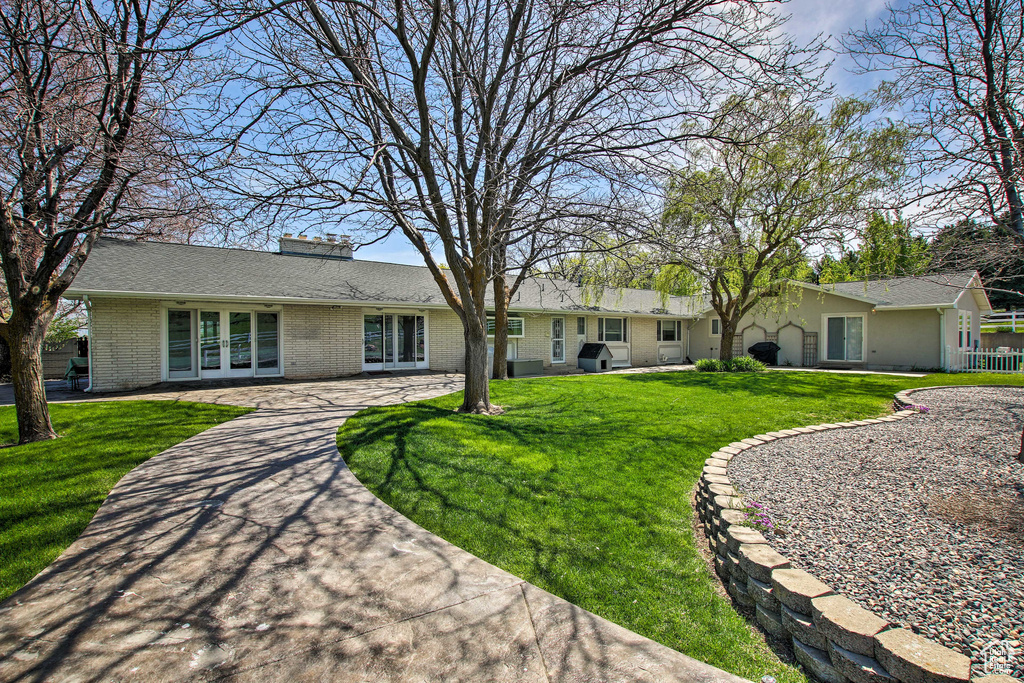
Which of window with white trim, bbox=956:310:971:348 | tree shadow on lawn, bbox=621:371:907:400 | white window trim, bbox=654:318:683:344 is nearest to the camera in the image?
tree shadow on lawn, bbox=621:371:907:400

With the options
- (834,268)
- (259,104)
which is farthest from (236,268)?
(834,268)

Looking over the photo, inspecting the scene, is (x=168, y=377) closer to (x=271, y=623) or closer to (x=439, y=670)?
(x=271, y=623)

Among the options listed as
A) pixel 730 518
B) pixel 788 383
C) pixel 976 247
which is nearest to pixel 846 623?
pixel 730 518

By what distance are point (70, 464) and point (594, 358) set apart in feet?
A: 49.2

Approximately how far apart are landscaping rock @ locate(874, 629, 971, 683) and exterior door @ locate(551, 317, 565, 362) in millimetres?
15865

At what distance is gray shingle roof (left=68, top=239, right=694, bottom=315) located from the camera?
10.6 metres

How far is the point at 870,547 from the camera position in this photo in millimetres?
3092

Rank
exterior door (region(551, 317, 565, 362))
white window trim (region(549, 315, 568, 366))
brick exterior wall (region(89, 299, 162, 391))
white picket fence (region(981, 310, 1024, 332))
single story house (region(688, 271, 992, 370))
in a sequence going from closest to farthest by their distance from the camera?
1. brick exterior wall (region(89, 299, 162, 391))
2. single story house (region(688, 271, 992, 370))
3. white window trim (region(549, 315, 568, 366))
4. exterior door (region(551, 317, 565, 362))
5. white picket fence (region(981, 310, 1024, 332))

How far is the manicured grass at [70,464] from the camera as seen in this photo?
3.21 m

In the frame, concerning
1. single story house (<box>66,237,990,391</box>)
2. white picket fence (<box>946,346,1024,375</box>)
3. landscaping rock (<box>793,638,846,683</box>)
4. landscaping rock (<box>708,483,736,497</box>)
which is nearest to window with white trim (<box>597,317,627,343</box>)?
single story house (<box>66,237,990,391</box>)

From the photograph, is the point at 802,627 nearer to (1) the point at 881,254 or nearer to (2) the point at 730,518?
(2) the point at 730,518

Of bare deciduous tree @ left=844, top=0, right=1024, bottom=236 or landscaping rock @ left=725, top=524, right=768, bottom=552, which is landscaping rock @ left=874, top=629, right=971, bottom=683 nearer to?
landscaping rock @ left=725, top=524, right=768, bottom=552

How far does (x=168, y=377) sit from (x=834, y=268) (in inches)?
798

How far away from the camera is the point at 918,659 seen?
1.96 meters
